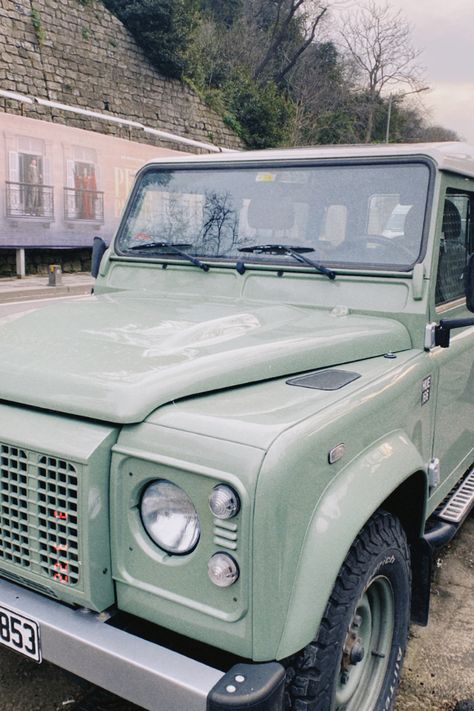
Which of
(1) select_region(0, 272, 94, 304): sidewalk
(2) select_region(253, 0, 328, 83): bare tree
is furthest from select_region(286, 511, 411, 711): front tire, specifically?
(2) select_region(253, 0, 328, 83): bare tree

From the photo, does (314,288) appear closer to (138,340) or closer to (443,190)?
(443,190)

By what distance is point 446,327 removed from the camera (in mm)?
2828

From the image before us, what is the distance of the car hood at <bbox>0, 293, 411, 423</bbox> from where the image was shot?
1.90 metres

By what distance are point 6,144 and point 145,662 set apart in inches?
608

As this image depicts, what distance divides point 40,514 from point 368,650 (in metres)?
1.22

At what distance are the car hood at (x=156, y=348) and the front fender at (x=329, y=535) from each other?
457 mm

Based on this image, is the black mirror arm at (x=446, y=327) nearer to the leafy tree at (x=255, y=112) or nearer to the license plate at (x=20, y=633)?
the license plate at (x=20, y=633)

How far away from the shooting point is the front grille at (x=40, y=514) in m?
1.78

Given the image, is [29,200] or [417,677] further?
[29,200]

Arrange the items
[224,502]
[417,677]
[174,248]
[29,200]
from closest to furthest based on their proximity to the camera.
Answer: [224,502], [417,677], [174,248], [29,200]

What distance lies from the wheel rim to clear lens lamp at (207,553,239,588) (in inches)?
22.8

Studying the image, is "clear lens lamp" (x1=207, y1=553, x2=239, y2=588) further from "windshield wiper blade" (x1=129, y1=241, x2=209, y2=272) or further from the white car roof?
the white car roof

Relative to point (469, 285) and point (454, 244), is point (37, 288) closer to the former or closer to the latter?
point (454, 244)

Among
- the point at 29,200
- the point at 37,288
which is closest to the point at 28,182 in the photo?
the point at 29,200
